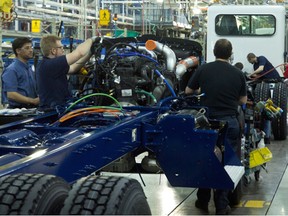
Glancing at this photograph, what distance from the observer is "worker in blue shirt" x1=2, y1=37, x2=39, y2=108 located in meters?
6.81

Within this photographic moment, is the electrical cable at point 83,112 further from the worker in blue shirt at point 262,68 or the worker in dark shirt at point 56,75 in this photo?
the worker in blue shirt at point 262,68

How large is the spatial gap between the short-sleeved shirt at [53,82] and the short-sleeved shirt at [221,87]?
55.3 inches

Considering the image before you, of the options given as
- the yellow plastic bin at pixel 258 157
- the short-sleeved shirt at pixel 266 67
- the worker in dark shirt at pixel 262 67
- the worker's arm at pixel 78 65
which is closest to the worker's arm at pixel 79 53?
the worker's arm at pixel 78 65

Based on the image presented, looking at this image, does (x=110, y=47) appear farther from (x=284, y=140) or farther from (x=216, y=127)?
(x=284, y=140)

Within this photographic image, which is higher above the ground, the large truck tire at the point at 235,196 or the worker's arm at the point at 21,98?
the worker's arm at the point at 21,98

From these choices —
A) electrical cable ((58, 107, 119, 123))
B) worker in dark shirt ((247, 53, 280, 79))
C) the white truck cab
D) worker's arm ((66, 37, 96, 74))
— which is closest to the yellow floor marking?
electrical cable ((58, 107, 119, 123))

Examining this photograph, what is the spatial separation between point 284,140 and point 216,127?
605cm

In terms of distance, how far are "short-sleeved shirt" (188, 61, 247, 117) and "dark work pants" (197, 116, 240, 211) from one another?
87mm

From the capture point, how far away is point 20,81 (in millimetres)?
6996

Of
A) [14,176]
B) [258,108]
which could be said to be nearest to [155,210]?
[258,108]

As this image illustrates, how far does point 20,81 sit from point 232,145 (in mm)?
2702

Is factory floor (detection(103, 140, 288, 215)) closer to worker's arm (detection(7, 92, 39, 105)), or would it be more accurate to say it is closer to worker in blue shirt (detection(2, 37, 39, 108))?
worker's arm (detection(7, 92, 39, 105))

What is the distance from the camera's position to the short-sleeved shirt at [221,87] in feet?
19.3

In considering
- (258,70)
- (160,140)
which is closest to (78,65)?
(160,140)
